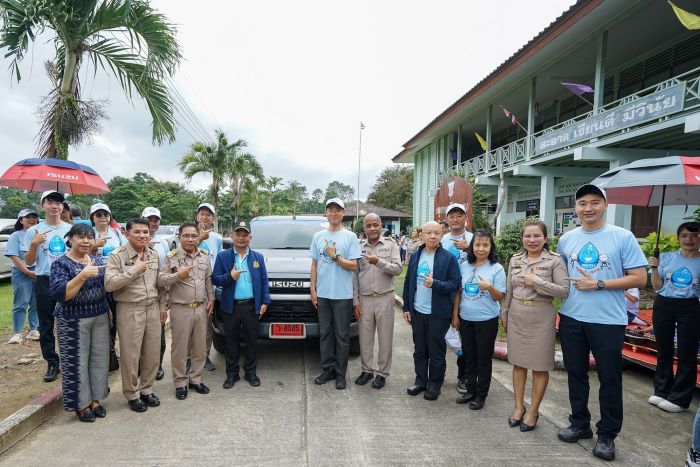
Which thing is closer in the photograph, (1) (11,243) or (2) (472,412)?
(2) (472,412)

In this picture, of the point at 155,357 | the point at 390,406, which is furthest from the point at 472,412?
the point at 155,357

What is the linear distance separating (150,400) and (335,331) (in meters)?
1.83

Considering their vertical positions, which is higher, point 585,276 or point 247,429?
point 585,276

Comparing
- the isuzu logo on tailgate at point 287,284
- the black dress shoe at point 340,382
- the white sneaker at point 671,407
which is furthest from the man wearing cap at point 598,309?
the isuzu logo on tailgate at point 287,284

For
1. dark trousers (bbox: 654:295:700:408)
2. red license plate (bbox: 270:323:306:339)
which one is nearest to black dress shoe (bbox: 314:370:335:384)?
red license plate (bbox: 270:323:306:339)

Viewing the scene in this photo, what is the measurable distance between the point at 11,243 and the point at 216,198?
19116mm

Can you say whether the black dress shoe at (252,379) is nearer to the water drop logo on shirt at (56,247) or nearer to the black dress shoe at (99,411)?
the black dress shoe at (99,411)

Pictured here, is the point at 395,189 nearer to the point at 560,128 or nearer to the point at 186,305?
the point at 560,128

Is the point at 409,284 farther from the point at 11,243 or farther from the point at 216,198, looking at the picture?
the point at 216,198

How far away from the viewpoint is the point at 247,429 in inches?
127

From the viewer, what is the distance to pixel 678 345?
143 inches

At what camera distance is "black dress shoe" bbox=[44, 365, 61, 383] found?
3933 mm

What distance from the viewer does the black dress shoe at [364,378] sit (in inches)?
165

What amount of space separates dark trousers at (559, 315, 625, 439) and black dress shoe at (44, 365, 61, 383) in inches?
187
